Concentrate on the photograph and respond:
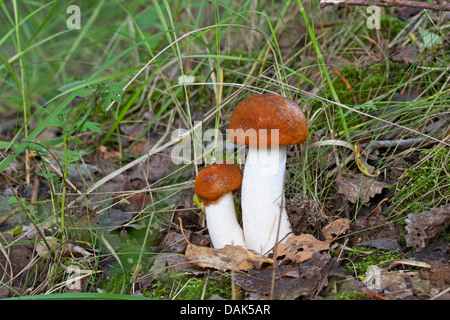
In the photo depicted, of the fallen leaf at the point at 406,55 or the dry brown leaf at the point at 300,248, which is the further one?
the fallen leaf at the point at 406,55

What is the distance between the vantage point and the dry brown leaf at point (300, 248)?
2.46m

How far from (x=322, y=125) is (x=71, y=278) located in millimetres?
2333

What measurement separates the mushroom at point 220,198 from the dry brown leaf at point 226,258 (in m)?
0.10

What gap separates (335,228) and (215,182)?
899 mm

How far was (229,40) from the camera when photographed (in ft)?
15.6

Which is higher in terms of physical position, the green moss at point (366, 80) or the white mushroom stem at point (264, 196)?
the green moss at point (366, 80)

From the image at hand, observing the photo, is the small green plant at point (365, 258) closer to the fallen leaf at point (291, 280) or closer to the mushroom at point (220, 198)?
the fallen leaf at point (291, 280)

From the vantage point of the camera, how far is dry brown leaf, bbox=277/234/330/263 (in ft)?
8.08

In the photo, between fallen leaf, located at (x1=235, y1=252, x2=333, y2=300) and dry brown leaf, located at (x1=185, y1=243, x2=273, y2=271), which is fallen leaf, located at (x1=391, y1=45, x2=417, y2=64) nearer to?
fallen leaf, located at (x1=235, y1=252, x2=333, y2=300)

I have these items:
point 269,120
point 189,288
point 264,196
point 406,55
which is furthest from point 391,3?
point 189,288

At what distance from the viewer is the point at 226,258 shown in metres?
2.57

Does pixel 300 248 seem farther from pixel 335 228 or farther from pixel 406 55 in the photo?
pixel 406 55

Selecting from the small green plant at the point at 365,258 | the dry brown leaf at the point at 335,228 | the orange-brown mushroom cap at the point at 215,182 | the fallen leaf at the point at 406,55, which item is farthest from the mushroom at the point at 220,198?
the fallen leaf at the point at 406,55
